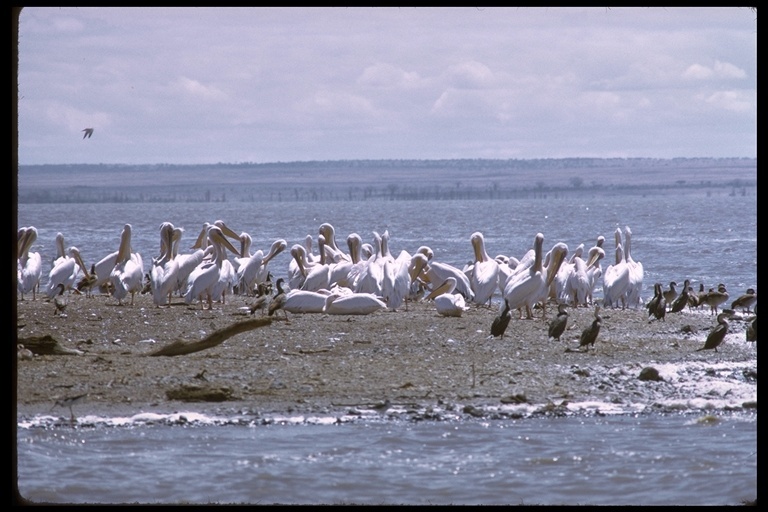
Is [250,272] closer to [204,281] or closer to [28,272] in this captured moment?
[204,281]

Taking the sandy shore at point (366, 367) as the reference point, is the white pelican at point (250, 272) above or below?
above

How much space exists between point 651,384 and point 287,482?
2755 mm

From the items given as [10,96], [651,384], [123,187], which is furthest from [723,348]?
[123,187]

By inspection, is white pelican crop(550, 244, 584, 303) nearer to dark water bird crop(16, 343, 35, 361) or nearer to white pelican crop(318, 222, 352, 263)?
white pelican crop(318, 222, 352, 263)

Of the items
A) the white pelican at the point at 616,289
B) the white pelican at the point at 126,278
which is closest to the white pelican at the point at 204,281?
the white pelican at the point at 126,278

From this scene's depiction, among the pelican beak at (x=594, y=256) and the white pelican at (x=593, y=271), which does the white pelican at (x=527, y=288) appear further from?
the pelican beak at (x=594, y=256)

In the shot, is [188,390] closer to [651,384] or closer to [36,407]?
[36,407]

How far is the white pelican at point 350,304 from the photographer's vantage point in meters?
11.0

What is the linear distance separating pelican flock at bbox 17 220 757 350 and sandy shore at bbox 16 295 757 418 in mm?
A: 456

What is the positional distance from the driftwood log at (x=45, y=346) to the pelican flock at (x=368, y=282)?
2.71 meters

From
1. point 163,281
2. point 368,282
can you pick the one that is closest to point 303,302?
point 368,282

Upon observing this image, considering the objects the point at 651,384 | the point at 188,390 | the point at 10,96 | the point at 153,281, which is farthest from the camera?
the point at 153,281

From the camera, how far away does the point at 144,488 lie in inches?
215

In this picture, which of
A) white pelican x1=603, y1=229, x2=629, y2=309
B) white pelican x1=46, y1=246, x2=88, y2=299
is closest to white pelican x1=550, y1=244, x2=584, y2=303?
white pelican x1=603, y1=229, x2=629, y2=309
